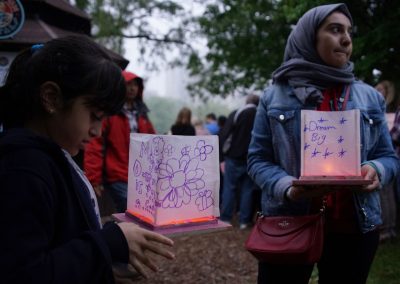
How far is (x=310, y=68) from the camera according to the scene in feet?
6.75

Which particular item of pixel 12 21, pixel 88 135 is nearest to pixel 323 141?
pixel 88 135

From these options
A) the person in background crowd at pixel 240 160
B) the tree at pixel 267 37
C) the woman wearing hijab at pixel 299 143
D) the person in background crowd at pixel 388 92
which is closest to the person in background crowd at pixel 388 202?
the person in background crowd at pixel 388 92

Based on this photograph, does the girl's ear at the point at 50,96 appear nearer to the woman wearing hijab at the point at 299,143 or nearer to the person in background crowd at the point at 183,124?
the woman wearing hijab at the point at 299,143

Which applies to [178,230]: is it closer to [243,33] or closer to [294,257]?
[294,257]

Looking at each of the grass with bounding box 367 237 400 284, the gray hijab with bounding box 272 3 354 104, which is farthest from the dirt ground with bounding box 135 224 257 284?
the gray hijab with bounding box 272 3 354 104

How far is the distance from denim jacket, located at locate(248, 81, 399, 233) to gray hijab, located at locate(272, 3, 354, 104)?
0.05 metres

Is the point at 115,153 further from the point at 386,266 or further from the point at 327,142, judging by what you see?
the point at 386,266

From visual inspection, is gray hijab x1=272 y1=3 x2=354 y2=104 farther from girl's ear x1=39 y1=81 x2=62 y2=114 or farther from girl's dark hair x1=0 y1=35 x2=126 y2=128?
girl's ear x1=39 y1=81 x2=62 y2=114

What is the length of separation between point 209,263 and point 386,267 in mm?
1832

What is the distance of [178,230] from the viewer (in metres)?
1.41

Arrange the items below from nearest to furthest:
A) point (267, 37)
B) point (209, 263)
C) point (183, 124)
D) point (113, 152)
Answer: point (113, 152) < point (209, 263) < point (183, 124) < point (267, 37)

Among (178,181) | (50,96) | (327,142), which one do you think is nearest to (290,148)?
(327,142)

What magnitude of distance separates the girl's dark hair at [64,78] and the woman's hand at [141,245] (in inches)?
13.5

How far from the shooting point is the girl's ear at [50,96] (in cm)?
119
